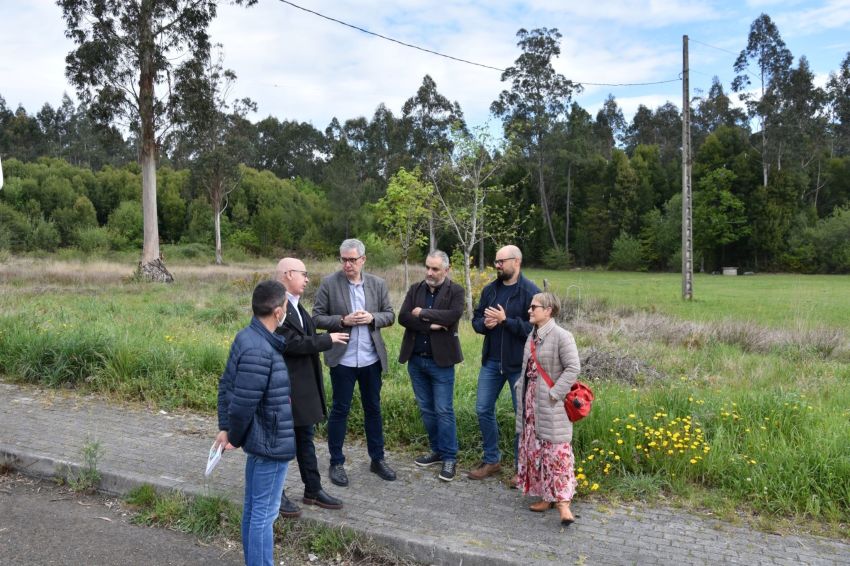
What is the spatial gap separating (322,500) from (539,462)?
151 cm

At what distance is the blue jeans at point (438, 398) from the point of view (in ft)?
16.1

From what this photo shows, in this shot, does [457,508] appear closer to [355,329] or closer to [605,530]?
[605,530]

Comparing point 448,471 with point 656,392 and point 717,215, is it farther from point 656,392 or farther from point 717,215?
point 717,215

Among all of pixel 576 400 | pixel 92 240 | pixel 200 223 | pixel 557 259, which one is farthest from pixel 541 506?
pixel 200 223

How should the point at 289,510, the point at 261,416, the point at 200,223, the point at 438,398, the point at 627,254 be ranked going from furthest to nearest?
the point at 200,223
the point at 627,254
the point at 438,398
the point at 289,510
the point at 261,416

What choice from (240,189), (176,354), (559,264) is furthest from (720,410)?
(240,189)

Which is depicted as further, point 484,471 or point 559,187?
point 559,187

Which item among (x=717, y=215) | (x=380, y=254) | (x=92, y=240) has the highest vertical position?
(x=717, y=215)

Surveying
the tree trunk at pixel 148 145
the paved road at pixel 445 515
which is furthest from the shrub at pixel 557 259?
the paved road at pixel 445 515

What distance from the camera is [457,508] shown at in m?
4.27

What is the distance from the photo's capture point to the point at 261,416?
3.27m

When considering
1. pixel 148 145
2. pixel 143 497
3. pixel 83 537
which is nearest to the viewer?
pixel 83 537

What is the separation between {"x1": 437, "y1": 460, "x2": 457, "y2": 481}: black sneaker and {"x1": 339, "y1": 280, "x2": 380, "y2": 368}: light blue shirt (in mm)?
978

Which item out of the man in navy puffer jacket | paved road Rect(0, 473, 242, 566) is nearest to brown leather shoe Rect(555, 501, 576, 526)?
the man in navy puffer jacket
